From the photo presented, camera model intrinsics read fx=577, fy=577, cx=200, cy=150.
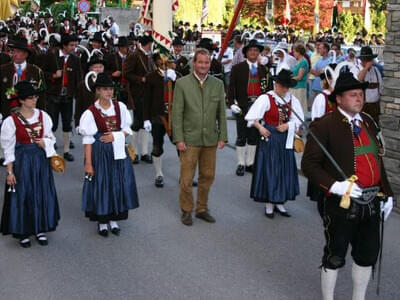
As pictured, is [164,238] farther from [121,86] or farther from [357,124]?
[121,86]

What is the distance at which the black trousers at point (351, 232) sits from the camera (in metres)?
4.13

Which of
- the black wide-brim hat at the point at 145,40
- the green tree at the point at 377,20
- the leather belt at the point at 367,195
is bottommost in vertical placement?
the leather belt at the point at 367,195

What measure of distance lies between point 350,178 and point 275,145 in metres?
2.86

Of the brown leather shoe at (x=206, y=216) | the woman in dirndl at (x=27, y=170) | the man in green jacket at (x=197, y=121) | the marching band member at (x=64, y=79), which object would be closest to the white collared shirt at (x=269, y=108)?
the man in green jacket at (x=197, y=121)

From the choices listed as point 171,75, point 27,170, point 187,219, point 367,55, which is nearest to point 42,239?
point 27,170

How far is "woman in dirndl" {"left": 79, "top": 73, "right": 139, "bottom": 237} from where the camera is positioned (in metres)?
6.05

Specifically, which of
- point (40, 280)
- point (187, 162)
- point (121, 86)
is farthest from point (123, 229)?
point (121, 86)

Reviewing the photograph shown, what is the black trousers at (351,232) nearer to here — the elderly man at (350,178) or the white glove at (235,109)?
the elderly man at (350,178)

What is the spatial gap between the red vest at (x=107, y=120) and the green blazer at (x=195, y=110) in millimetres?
648

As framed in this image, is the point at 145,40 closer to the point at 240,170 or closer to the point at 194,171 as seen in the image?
the point at 240,170

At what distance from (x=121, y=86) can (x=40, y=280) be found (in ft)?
19.8

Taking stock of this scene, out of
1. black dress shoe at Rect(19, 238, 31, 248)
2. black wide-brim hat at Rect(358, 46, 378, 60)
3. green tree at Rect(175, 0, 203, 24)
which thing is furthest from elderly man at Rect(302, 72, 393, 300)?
green tree at Rect(175, 0, 203, 24)

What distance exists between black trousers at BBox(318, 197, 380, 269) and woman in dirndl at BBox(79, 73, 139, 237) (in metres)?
2.64

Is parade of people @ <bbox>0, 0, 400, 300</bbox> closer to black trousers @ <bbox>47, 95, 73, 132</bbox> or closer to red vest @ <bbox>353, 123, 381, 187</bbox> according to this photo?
red vest @ <bbox>353, 123, 381, 187</bbox>
